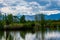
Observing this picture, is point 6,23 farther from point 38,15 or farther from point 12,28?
point 38,15

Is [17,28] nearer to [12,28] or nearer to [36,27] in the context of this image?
[12,28]

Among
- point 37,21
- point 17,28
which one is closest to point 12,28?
point 17,28

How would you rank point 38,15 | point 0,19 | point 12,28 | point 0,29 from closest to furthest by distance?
point 0,29, point 12,28, point 0,19, point 38,15

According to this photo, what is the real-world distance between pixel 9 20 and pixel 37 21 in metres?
7.81

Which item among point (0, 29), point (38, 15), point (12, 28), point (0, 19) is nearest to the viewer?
point (0, 29)

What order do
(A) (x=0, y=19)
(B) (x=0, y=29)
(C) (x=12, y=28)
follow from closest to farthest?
1. (B) (x=0, y=29)
2. (C) (x=12, y=28)
3. (A) (x=0, y=19)

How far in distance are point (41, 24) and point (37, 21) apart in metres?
1.35

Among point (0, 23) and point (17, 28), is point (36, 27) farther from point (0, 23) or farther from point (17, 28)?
point (0, 23)

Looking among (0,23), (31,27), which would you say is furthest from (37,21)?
(0,23)

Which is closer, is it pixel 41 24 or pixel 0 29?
pixel 0 29

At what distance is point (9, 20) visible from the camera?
6650 cm

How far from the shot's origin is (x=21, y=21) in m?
74.3

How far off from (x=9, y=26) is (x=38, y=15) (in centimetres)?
1243

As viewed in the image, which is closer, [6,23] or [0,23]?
[0,23]
